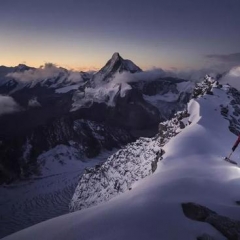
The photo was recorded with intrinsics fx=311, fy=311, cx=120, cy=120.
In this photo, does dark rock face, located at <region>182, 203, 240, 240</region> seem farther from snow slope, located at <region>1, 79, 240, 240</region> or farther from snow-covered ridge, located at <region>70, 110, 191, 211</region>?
snow-covered ridge, located at <region>70, 110, 191, 211</region>

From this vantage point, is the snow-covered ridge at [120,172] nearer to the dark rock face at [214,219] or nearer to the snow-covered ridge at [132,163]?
the snow-covered ridge at [132,163]

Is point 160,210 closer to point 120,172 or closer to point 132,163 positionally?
point 132,163

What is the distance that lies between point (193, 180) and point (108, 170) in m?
106

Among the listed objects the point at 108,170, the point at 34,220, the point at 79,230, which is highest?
the point at 79,230

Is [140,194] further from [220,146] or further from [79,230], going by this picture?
[220,146]

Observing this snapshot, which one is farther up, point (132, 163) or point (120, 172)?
point (132, 163)

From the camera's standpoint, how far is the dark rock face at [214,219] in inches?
705

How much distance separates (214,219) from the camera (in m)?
18.9

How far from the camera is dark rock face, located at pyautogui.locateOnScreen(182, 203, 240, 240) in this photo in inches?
705

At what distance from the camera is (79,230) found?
18.3 metres

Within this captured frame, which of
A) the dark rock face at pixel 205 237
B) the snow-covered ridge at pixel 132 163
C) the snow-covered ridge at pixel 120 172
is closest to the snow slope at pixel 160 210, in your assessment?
the dark rock face at pixel 205 237

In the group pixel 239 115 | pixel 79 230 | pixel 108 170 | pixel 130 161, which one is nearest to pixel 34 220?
pixel 108 170

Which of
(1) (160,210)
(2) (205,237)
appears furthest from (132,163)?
(2) (205,237)

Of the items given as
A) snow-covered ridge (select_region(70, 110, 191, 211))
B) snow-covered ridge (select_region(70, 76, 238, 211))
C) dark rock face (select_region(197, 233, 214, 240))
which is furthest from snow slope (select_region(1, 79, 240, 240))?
snow-covered ridge (select_region(70, 110, 191, 211))
